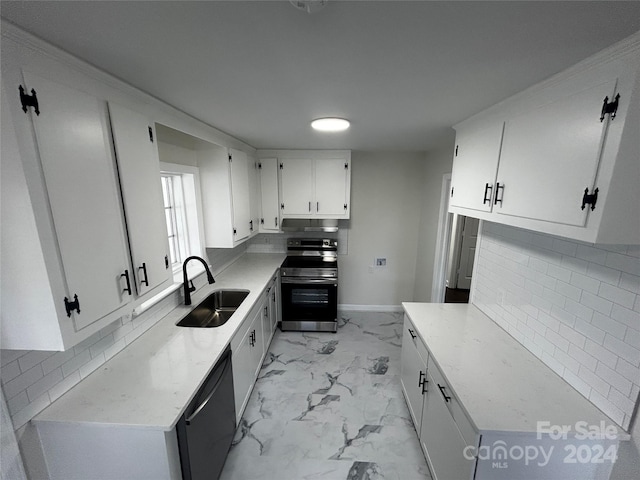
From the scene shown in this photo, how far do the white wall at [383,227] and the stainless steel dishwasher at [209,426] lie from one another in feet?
8.22

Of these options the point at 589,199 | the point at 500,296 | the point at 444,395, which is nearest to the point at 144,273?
the point at 444,395

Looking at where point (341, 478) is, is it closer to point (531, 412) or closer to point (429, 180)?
point (531, 412)

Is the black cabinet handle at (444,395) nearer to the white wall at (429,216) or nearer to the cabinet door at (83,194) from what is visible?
the cabinet door at (83,194)

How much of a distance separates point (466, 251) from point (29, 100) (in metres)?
5.18

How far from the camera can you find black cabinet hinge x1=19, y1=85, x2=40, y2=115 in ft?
2.78

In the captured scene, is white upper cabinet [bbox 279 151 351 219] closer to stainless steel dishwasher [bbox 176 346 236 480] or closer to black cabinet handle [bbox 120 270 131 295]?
stainless steel dishwasher [bbox 176 346 236 480]

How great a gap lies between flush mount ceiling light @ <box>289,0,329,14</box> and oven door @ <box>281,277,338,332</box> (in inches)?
112

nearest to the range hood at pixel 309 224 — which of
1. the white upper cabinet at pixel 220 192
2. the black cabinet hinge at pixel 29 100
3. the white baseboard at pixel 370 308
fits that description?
the white upper cabinet at pixel 220 192

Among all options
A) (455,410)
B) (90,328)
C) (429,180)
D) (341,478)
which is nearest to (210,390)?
(90,328)

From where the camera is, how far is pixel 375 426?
212cm

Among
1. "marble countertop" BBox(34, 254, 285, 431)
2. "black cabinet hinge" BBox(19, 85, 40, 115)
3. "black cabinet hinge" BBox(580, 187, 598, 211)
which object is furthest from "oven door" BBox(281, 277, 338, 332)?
"black cabinet hinge" BBox(19, 85, 40, 115)

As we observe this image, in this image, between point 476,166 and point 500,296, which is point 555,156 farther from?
point 500,296

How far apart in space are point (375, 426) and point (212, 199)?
2.48 m

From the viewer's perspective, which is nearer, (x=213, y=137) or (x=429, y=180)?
(x=213, y=137)
